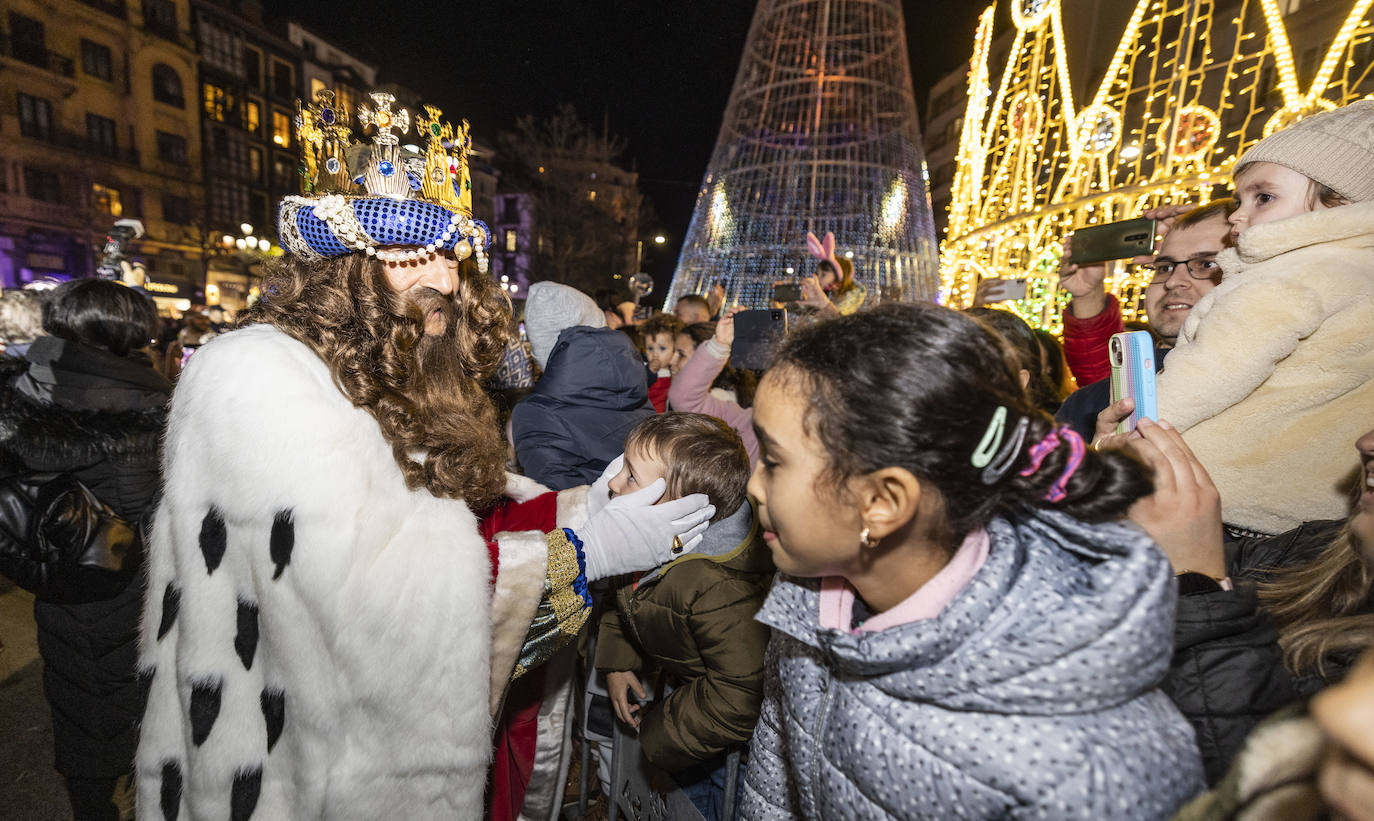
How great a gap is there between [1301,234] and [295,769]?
3.13 meters

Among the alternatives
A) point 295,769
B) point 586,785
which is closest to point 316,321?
point 295,769

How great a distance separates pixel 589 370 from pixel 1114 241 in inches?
93.0

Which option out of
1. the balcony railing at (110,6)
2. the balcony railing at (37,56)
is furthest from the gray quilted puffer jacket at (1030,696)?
the balcony railing at (110,6)

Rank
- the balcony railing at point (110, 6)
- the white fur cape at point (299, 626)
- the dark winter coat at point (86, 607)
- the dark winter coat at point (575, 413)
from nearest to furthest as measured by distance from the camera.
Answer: the white fur cape at point (299, 626), the dark winter coat at point (86, 607), the dark winter coat at point (575, 413), the balcony railing at point (110, 6)

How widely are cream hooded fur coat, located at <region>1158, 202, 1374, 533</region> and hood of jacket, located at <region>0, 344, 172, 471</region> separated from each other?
4.08 metres

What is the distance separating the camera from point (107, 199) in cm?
2577

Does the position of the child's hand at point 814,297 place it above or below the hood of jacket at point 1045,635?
above

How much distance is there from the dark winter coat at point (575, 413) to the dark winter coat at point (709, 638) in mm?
1156

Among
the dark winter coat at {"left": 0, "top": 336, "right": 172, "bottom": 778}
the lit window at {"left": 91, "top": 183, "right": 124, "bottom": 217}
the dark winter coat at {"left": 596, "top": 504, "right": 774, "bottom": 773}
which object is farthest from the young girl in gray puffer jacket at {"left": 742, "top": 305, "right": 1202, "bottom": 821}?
the lit window at {"left": 91, "top": 183, "right": 124, "bottom": 217}

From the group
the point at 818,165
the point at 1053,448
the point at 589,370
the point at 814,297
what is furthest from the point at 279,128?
the point at 1053,448

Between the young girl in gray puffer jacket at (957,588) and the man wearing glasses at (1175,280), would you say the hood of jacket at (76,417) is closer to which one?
the young girl in gray puffer jacket at (957,588)

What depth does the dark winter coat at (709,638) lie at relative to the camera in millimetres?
1884

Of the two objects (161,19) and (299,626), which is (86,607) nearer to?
(299,626)

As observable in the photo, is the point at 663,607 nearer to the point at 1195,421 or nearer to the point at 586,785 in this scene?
the point at 586,785
